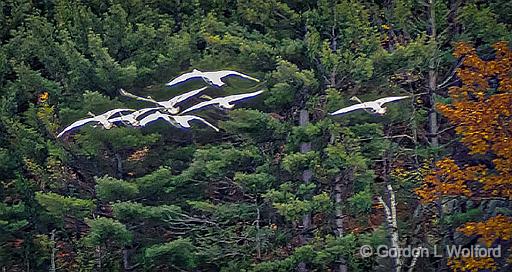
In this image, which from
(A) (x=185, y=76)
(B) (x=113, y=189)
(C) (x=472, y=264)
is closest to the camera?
(C) (x=472, y=264)

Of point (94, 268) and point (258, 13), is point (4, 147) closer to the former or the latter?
point (94, 268)

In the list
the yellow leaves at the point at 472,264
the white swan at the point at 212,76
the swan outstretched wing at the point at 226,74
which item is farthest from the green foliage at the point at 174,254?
the yellow leaves at the point at 472,264

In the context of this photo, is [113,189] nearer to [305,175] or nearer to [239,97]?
[239,97]

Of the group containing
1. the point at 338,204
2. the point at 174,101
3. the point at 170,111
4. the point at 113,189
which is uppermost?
the point at 174,101

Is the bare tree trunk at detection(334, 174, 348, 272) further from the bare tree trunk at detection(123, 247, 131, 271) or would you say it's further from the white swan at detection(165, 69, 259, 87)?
the bare tree trunk at detection(123, 247, 131, 271)

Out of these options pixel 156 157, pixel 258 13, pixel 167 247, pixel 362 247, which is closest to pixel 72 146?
pixel 156 157

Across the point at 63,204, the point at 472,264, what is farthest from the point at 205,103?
the point at 472,264
